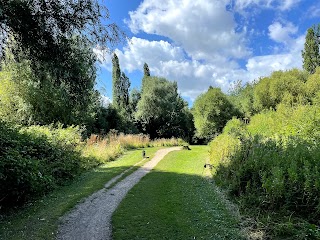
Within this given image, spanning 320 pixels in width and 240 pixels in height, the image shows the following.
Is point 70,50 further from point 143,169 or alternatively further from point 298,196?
point 143,169

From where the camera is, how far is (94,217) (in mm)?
6801

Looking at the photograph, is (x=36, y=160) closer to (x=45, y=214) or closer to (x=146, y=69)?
(x=45, y=214)

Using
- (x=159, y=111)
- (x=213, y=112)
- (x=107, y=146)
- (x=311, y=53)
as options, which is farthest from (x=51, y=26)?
(x=311, y=53)

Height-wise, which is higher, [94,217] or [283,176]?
[283,176]

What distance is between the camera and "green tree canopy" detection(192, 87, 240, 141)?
3569 centimetres

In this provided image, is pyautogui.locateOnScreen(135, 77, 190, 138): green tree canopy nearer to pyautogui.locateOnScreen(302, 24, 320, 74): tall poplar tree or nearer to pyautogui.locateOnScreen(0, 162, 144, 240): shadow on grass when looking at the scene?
pyautogui.locateOnScreen(302, 24, 320, 74): tall poplar tree

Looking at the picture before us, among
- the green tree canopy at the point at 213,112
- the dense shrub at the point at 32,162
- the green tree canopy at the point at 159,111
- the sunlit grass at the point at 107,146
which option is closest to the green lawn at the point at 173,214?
the dense shrub at the point at 32,162

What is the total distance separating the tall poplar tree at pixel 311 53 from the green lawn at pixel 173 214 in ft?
120

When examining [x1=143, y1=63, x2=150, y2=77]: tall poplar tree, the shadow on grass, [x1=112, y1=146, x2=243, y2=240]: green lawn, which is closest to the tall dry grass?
the shadow on grass

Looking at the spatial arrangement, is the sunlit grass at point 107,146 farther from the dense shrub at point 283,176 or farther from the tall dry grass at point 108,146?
the dense shrub at point 283,176

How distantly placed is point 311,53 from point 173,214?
41219mm

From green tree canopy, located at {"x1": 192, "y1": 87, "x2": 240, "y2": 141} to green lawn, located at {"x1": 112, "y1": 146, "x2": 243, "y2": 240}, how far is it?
25310 mm

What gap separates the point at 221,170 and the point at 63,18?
23.6 feet

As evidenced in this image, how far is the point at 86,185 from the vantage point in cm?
1061
